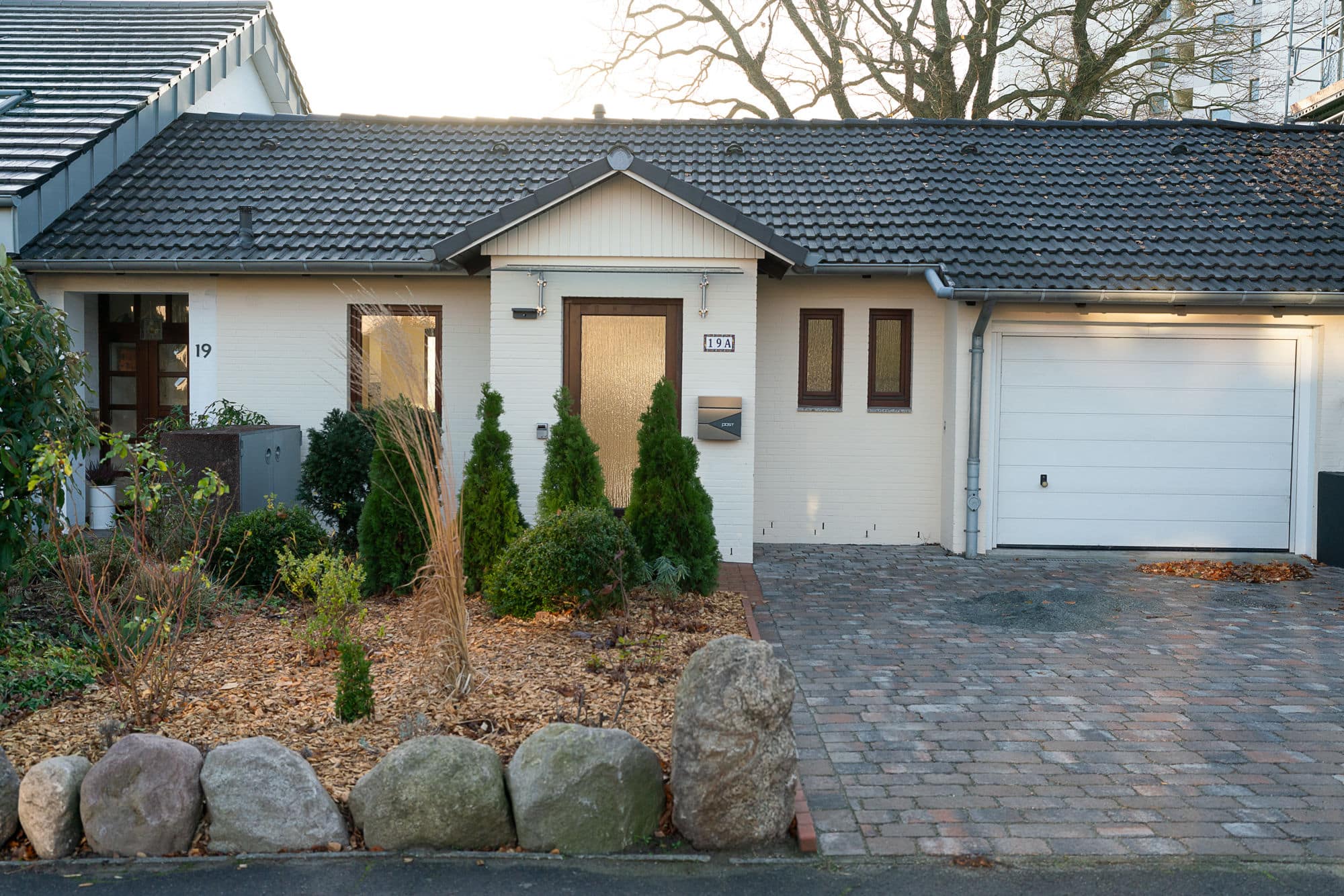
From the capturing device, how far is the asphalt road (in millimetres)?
4324

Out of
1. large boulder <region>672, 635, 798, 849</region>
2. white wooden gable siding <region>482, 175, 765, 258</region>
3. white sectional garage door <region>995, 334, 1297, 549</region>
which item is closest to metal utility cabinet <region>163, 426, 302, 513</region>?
white wooden gable siding <region>482, 175, 765, 258</region>

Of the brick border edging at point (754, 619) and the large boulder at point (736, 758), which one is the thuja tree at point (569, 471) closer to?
the brick border edging at point (754, 619)

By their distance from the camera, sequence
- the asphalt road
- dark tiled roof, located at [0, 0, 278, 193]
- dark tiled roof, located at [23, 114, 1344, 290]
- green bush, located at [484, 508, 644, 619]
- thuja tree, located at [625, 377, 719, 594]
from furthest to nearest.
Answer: dark tiled roof, located at [0, 0, 278, 193]
dark tiled roof, located at [23, 114, 1344, 290]
thuja tree, located at [625, 377, 719, 594]
green bush, located at [484, 508, 644, 619]
the asphalt road

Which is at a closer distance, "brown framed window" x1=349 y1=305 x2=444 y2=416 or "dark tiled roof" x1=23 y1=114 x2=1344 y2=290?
"dark tiled roof" x1=23 y1=114 x2=1344 y2=290

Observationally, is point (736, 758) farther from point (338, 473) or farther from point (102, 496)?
point (102, 496)

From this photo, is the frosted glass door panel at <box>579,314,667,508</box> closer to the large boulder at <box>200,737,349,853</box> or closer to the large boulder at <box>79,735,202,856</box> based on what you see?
the large boulder at <box>200,737,349,853</box>

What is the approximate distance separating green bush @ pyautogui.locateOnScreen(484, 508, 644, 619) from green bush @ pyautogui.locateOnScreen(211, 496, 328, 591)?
1908 mm

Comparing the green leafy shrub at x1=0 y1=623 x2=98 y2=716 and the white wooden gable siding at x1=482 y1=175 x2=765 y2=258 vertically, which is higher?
the white wooden gable siding at x1=482 y1=175 x2=765 y2=258

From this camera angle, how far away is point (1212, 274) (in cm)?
1168

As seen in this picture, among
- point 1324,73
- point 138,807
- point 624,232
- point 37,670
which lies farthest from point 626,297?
point 1324,73

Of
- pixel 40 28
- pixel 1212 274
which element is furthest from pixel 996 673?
pixel 40 28

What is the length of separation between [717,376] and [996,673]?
180 inches

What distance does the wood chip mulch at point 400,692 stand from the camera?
5586 millimetres

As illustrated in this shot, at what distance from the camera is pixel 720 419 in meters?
10.8
